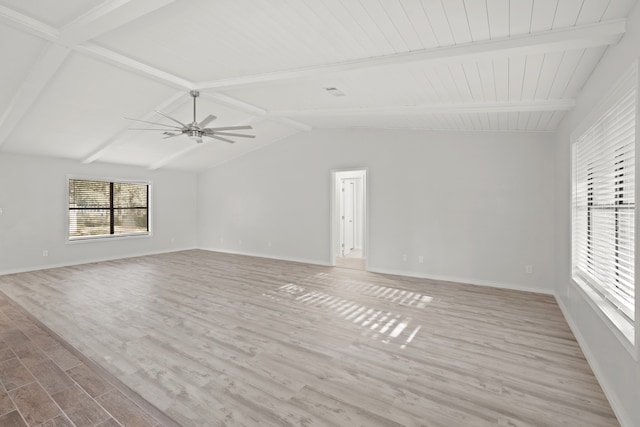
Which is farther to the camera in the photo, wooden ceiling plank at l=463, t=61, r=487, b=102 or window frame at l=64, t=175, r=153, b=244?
window frame at l=64, t=175, r=153, b=244

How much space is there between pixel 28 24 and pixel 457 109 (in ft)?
15.0

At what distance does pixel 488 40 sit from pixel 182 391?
11.6 ft

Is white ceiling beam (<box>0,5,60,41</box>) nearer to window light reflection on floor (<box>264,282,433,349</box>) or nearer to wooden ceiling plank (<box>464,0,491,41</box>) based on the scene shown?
wooden ceiling plank (<box>464,0,491,41</box>)

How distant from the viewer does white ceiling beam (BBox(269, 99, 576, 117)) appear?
3.63 metres

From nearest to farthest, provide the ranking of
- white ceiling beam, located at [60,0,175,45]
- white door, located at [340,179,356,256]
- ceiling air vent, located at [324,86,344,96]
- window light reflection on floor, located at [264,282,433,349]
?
white ceiling beam, located at [60,0,175,45] < window light reflection on floor, located at [264,282,433,349] < ceiling air vent, located at [324,86,344,96] < white door, located at [340,179,356,256]

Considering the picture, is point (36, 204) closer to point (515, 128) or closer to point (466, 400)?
point (466, 400)

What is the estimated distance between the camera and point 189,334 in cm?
338

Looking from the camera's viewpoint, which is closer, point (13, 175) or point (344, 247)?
point (13, 175)

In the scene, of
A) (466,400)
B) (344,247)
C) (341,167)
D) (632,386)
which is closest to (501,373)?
(466,400)

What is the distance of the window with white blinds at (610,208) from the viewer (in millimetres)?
2084

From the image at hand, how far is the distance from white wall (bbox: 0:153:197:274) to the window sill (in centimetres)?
882

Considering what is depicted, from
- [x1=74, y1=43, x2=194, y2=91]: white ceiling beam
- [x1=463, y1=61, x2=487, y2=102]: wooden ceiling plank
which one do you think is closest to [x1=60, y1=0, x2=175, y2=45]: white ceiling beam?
[x1=74, y1=43, x2=194, y2=91]: white ceiling beam

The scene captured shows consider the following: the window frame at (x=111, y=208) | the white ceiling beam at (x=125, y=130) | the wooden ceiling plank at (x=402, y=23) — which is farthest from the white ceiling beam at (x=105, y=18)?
the window frame at (x=111, y=208)

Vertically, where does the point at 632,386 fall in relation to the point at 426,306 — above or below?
above
